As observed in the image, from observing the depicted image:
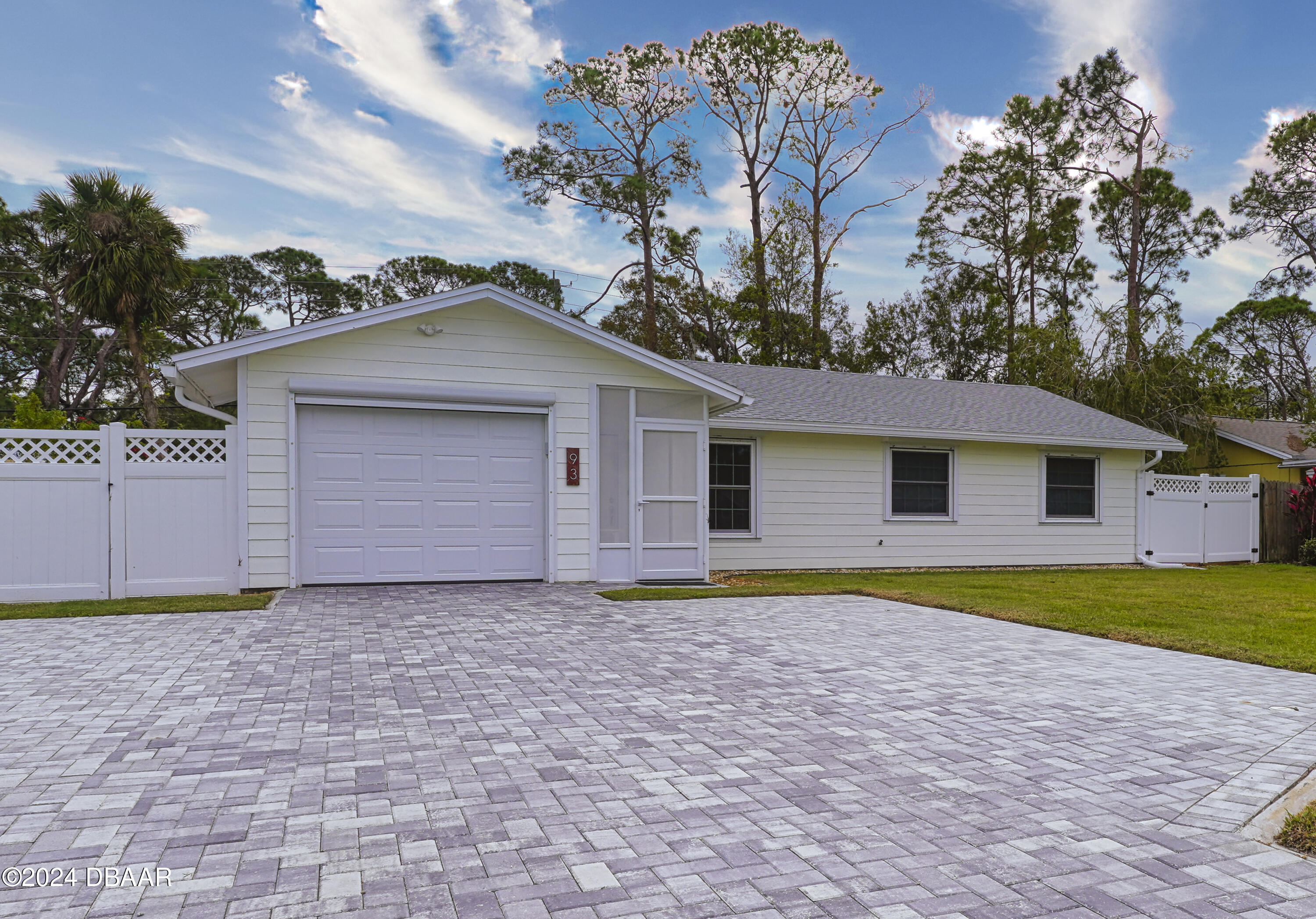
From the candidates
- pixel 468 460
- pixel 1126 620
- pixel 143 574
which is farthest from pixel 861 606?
pixel 143 574

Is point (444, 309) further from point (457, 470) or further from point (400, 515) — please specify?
point (400, 515)

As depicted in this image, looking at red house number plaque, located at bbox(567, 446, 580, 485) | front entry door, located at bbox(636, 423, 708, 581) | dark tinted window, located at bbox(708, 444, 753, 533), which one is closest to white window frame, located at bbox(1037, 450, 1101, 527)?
dark tinted window, located at bbox(708, 444, 753, 533)

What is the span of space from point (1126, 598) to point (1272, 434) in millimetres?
19565

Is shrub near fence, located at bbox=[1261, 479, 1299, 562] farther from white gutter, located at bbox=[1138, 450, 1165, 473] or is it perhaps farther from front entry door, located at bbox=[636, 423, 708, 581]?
front entry door, located at bbox=[636, 423, 708, 581]

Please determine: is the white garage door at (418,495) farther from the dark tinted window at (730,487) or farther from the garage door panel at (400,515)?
the dark tinted window at (730,487)

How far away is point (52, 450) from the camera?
9.01 m

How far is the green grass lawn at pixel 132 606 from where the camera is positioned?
26.1ft

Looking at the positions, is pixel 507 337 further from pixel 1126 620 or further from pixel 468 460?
pixel 1126 620

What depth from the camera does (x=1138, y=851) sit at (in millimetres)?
2957

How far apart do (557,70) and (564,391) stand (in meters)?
18.4

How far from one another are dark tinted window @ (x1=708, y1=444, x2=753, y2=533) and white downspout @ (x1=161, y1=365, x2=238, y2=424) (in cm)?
696

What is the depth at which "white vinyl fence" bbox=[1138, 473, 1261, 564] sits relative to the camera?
16469 millimetres

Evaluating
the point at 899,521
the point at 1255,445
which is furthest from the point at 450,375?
the point at 1255,445

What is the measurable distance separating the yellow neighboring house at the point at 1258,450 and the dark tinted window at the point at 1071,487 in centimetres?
924
